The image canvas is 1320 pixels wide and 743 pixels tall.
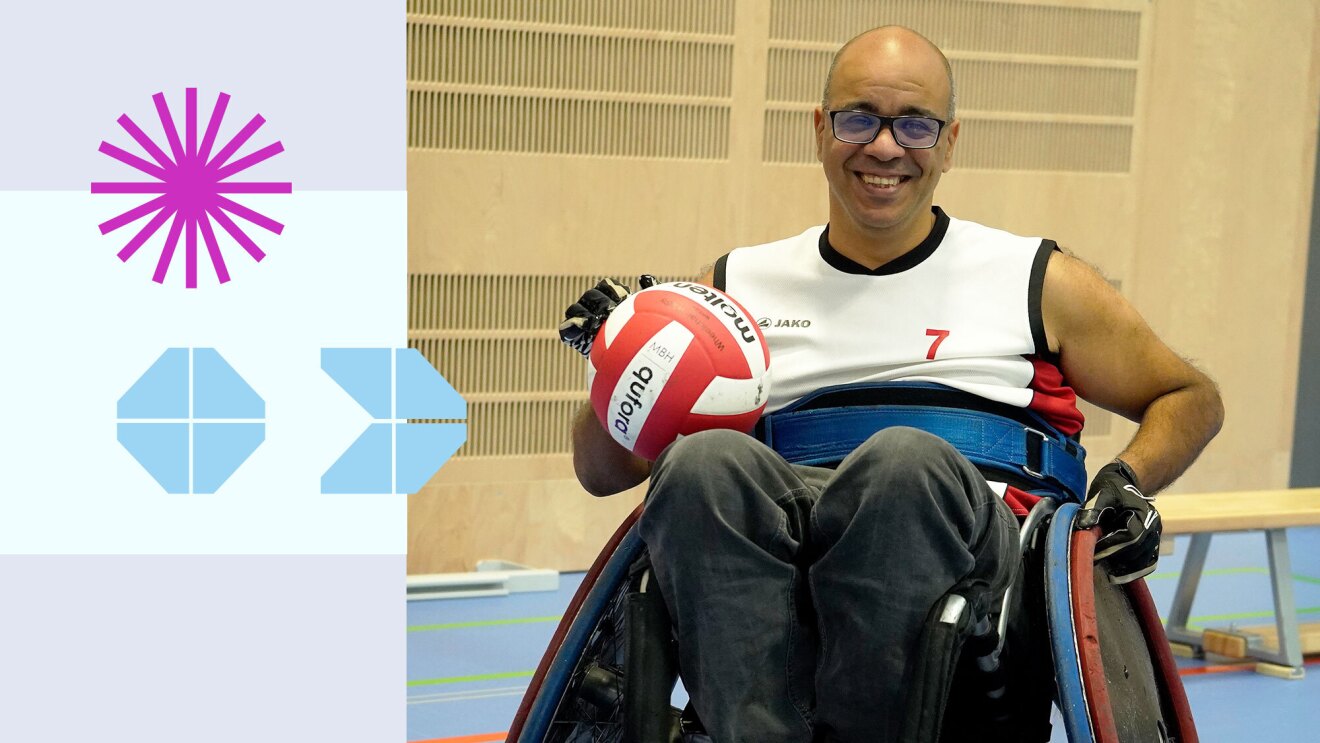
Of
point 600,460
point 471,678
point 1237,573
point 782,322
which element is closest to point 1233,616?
point 1237,573

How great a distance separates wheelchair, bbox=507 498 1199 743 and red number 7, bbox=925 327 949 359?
326 mm

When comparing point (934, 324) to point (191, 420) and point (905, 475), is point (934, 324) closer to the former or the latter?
point (905, 475)

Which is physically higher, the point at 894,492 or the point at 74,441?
the point at 894,492

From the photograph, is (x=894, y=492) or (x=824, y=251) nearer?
(x=894, y=492)

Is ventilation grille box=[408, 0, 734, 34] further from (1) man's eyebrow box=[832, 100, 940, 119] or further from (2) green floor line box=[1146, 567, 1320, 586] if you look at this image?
(1) man's eyebrow box=[832, 100, 940, 119]

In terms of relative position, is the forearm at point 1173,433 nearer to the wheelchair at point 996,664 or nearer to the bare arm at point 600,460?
the wheelchair at point 996,664

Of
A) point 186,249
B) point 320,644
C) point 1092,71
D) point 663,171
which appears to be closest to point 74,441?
point 186,249

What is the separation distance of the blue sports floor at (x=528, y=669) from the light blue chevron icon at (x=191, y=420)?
31.2 inches

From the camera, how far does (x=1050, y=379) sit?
2.43 m

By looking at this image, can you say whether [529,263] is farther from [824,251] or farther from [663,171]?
[824,251]

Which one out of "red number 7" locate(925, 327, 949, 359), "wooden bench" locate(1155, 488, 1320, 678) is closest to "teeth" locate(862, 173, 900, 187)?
"red number 7" locate(925, 327, 949, 359)

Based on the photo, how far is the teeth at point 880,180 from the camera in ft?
8.07

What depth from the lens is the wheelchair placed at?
1823 millimetres

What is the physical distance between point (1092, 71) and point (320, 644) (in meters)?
3.86
